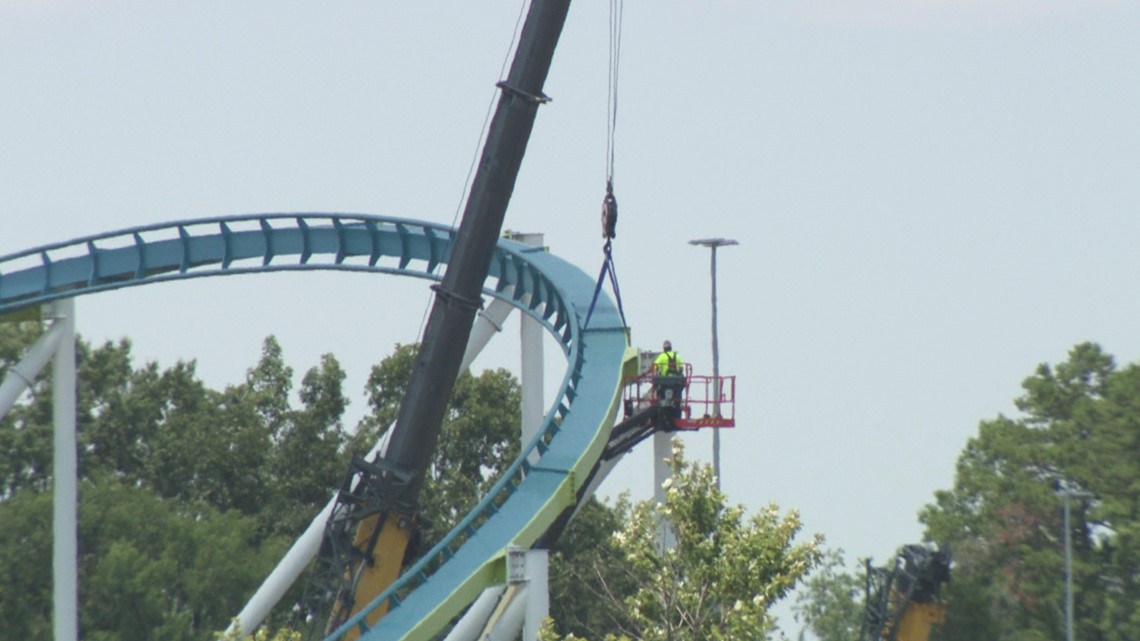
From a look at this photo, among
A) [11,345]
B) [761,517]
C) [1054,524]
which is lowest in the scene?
[761,517]

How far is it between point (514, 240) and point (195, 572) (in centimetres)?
2225

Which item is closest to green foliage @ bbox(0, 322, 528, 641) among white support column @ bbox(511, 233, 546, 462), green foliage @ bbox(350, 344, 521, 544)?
green foliage @ bbox(350, 344, 521, 544)

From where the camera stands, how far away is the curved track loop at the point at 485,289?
43062 millimetres

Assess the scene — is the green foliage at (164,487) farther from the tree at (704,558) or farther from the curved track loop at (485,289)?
the tree at (704,558)

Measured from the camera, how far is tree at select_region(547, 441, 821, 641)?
30.8m

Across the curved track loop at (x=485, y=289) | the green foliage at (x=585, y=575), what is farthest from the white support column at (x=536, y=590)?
the green foliage at (x=585, y=575)

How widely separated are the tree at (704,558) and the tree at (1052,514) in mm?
35750

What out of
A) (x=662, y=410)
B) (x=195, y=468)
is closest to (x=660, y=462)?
(x=662, y=410)

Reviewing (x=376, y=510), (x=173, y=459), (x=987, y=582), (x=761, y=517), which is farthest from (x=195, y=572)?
(x=761, y=517)

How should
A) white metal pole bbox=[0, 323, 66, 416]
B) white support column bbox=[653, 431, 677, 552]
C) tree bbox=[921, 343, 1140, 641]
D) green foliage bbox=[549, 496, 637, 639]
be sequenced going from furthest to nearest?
1. green foliage bbox=[549, 496, 637, 639]
2. tree bbox=[921, 343, 1140, 641]
3. white support column bbox=[653, 431, 677, 552]
4. white metal pole bbox=[0, 323, 66, 416]

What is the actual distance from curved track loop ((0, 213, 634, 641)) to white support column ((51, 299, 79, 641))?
4.72 ft

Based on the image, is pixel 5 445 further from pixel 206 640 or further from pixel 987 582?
pixel 987 582

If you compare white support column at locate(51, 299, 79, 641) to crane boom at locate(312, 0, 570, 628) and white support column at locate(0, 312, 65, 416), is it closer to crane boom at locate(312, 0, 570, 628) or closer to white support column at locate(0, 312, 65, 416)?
white support column at locate(0, 312, 65, 416)

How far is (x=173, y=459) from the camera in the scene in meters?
77.8
